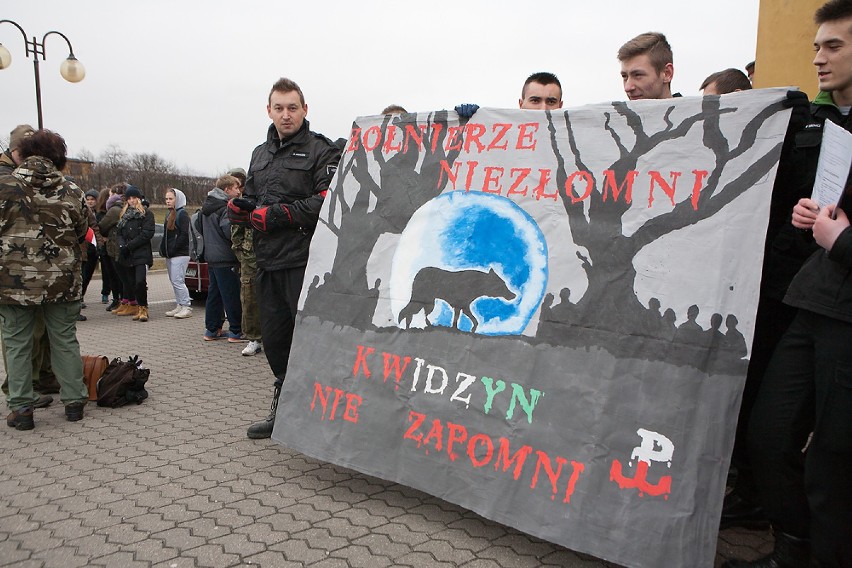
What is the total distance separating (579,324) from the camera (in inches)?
102

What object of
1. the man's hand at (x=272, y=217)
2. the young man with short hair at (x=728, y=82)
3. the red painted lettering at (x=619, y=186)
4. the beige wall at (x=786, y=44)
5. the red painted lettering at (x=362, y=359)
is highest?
the beige wall at (x=786, y=44)

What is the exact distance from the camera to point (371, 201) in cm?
338

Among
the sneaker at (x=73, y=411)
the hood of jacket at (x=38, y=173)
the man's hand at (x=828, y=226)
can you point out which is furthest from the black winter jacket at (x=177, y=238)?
the man's hand at (x=828, y=226)

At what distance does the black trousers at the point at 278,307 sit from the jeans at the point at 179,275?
4.99m

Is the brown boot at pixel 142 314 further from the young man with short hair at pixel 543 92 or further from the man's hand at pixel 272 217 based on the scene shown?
the young man with short hair at pixel 543 92

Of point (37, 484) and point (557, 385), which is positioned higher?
point (557, 385)

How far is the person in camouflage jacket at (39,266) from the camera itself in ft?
13.6

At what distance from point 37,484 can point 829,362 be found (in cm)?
379

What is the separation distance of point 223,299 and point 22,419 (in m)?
3.02

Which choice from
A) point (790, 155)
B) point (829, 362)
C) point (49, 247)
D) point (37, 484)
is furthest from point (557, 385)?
point (49, 247)

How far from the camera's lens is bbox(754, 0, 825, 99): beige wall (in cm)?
564

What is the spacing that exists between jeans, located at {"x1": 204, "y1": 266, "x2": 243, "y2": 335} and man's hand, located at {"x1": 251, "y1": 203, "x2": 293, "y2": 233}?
3.41 metres

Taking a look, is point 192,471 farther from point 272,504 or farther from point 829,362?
point 829,362

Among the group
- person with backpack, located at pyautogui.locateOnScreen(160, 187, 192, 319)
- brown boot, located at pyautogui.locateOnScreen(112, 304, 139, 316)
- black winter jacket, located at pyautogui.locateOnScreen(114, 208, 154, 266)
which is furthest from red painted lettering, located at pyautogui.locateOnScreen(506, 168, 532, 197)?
brown boot, located at pyautogui.locateOnScreen(112, 304, 139, 316)
